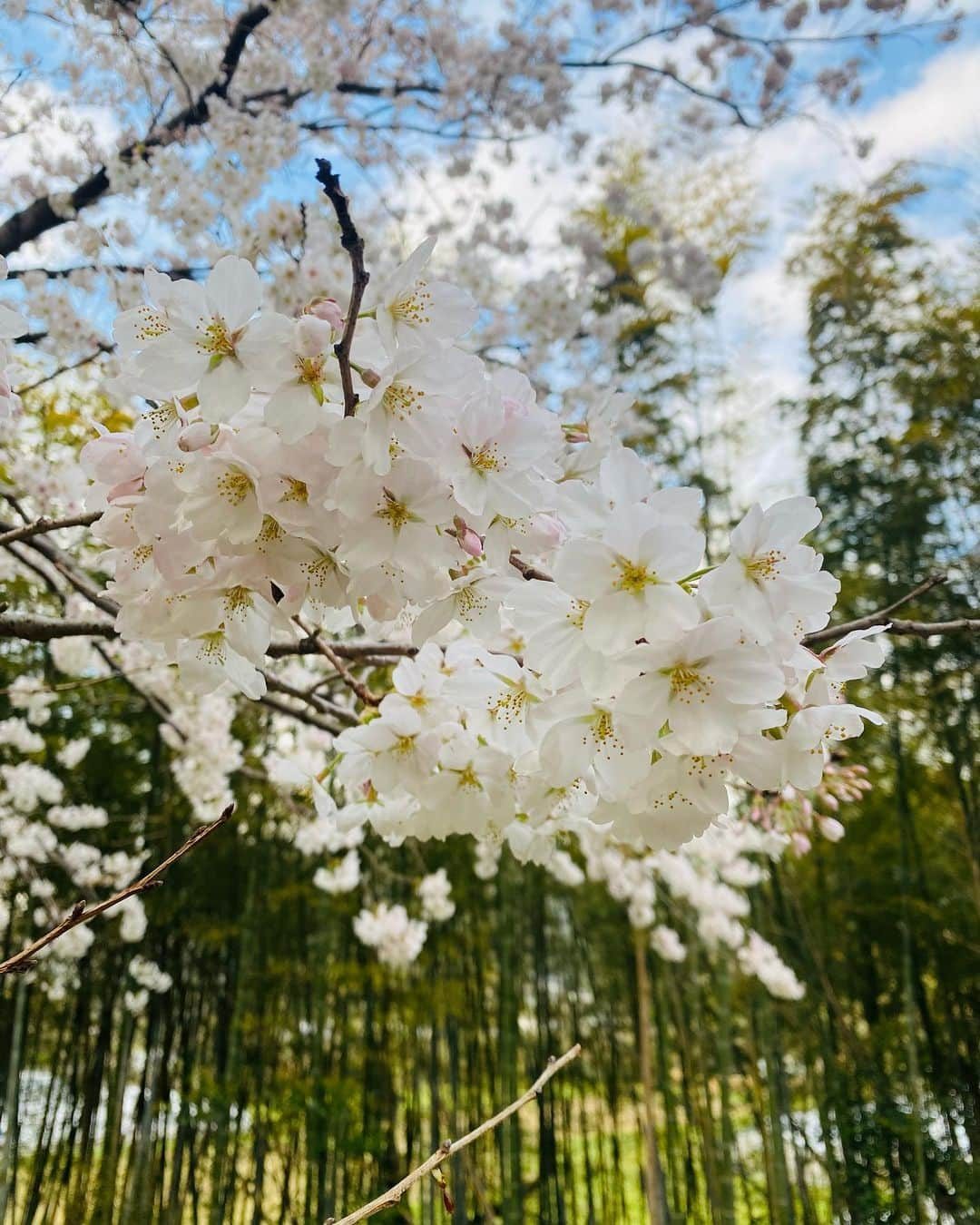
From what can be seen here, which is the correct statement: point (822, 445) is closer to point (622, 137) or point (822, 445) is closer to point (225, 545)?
point (622, 137)

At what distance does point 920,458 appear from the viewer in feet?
13.9

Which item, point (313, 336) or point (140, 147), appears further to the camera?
point (140, 147)

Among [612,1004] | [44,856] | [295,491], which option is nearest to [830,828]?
[295,491]

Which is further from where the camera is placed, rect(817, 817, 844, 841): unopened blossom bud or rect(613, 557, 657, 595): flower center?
rect(817, 817, 844, 841): unopened blossom bud

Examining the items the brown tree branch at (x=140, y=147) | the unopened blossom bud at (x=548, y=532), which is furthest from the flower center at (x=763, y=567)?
the brown tree branch at (x=140, y=147)

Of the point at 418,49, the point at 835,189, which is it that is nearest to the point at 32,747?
the point at 418,49

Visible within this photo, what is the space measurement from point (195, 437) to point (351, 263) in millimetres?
144

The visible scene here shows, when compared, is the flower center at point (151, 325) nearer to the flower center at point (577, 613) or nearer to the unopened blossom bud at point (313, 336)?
the unopened blossom bud at point (313, 336)

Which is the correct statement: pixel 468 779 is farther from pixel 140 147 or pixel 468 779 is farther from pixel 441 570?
pixel 140 147

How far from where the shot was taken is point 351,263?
0.46 metres

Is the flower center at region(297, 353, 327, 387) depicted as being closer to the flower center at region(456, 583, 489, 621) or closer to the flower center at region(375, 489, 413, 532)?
the flower center at region(375, 489, 413, 532)

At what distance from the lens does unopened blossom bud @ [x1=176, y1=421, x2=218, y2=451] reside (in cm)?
51

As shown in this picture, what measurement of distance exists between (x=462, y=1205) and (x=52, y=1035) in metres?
3.14

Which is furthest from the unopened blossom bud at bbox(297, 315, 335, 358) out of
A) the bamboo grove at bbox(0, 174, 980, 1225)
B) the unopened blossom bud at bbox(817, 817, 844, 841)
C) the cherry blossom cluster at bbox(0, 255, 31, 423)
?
the bamboo grove at bbox(0, 174, 980, 1225)
